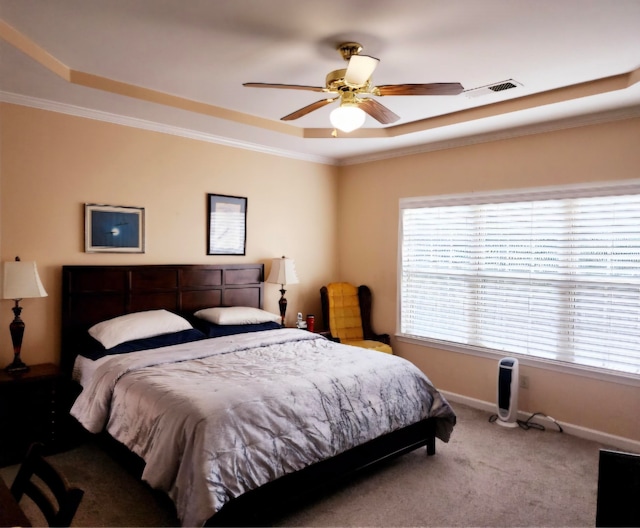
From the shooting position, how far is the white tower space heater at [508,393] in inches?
154

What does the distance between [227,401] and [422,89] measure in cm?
197

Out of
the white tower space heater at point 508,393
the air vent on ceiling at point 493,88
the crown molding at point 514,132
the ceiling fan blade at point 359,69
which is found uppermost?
the air vent on ceiling at point 493,88

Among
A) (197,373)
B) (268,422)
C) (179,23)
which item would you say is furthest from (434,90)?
(197,373)

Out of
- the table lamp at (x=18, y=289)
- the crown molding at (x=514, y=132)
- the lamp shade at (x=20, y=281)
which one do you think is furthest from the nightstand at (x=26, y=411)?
the crown molding at (x=514, y=132)

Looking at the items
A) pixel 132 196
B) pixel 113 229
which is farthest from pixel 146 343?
pixel 132 196

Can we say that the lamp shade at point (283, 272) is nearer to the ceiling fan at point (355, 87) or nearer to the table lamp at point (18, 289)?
the table lamp at point (18, 289)

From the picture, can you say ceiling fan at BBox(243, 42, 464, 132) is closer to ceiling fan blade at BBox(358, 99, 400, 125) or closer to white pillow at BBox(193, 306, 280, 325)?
ceiling fan blade at BBox(358, 99, 400, 125)

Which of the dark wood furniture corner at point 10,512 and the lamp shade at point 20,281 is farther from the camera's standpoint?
the lamp shade at point 20,281

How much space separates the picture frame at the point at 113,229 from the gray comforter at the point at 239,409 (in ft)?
3.56

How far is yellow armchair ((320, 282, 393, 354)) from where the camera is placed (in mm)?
5098

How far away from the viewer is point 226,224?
4641 millimetres

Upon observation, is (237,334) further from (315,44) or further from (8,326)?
(315,44)

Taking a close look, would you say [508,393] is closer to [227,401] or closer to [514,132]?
[514,132]

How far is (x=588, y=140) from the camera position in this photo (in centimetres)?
373
